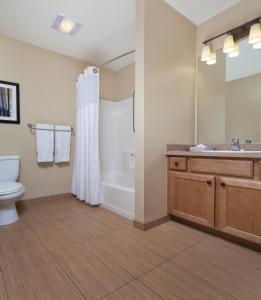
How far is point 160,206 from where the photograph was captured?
196 centimetres

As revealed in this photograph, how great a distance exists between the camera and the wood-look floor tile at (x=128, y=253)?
127cm

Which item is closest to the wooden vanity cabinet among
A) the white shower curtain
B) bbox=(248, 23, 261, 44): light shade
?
the white shower curtain

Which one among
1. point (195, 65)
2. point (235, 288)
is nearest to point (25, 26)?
point (195, 65)

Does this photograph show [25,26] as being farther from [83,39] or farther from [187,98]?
[187,98]

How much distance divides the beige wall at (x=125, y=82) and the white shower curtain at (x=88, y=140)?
0.78 meters

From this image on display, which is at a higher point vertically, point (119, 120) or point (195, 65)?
point (195, 65)

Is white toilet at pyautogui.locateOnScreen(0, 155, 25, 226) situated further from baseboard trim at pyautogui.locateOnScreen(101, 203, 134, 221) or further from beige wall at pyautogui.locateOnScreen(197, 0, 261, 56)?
beige wall at pyautogui.locateOnScreen(197, 0, 261, 56)

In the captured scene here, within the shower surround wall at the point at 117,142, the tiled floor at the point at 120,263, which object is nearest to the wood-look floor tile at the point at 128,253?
the tiled floor at the point at 120,263

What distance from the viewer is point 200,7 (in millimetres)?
1984

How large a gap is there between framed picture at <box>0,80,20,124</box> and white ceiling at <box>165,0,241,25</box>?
2.11 m

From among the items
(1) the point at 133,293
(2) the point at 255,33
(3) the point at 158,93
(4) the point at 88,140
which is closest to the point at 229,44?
(2) the point at 255,33

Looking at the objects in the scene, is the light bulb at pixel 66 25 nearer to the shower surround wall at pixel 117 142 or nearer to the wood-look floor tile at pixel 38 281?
the shower surround wall at pixel 117 142

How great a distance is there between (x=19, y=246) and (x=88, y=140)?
1.39m

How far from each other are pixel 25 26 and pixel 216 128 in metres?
2.56
